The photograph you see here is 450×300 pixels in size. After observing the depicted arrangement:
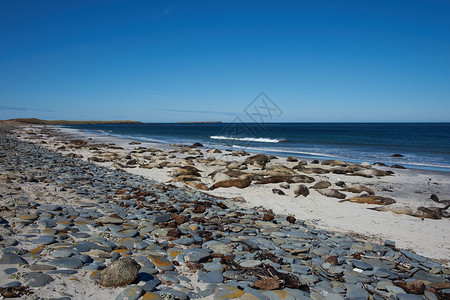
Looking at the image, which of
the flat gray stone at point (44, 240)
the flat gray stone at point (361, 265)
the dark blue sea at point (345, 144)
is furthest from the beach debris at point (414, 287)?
the dark blue sea at point (345, 144)

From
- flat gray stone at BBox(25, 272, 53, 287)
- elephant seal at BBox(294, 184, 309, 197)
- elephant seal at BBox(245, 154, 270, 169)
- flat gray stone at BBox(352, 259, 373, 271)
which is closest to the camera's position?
flat gray stone at BBox(25, 272, 53, 287)

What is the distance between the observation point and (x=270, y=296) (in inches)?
120

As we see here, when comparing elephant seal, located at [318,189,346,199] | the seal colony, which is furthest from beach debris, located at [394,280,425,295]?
elephant seal, located at [318,189,346,199]

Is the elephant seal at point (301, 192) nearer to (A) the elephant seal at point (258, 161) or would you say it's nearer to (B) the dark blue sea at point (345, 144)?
(A) the elephant seal at point (258, 161)

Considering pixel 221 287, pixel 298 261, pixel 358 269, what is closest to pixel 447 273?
pixel 358 269

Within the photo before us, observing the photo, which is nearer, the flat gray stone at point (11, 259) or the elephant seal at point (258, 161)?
the flat gray stone at point (11, 259)

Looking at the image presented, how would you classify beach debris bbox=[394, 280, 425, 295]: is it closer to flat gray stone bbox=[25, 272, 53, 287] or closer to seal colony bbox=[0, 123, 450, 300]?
seal colony bbox=[0, 123, 450, 300]

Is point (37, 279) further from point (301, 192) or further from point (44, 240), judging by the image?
point (301, 192)

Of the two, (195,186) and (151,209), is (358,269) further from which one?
(195,186)

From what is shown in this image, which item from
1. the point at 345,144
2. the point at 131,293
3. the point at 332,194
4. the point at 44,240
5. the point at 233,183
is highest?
the point at 44,240

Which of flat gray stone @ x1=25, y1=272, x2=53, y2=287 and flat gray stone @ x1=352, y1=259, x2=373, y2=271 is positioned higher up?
flat gray stone @ x1=25, y1=272, x2=53, y2=287

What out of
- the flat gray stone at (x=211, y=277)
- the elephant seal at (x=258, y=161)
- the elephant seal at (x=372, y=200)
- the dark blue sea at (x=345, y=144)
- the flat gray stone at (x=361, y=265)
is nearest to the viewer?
the flat gray stone at (x=211, y=277)

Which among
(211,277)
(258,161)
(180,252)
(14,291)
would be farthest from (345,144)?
(14,291)

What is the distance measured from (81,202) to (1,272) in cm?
318
